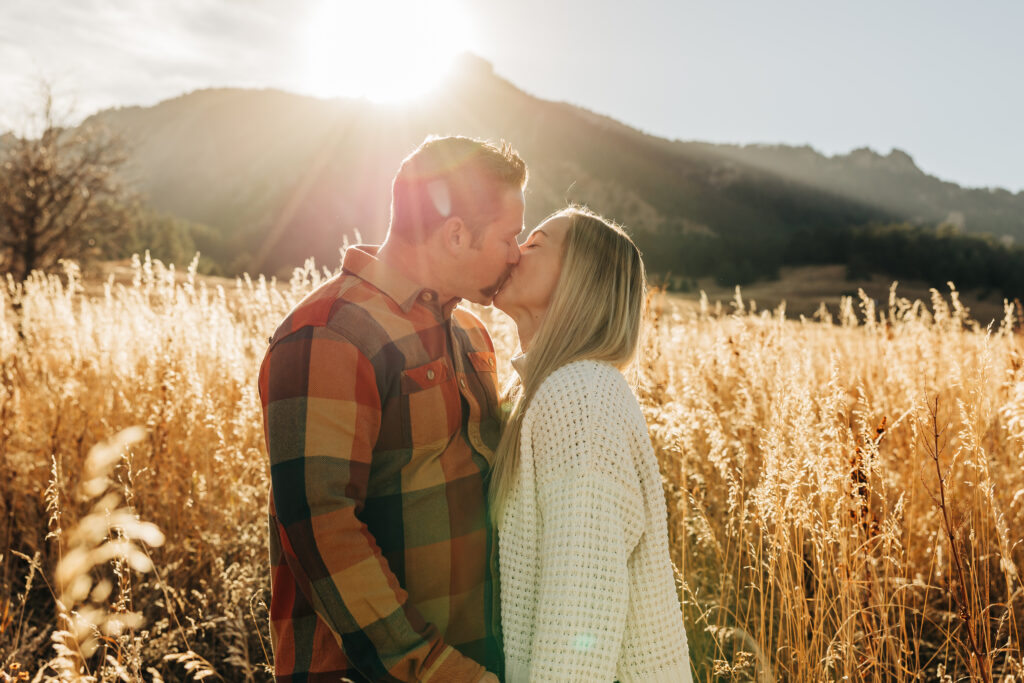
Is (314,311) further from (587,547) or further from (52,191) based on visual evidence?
(52,191)

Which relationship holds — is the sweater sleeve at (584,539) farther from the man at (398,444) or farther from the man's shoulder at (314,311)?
the man's shoulder at (314,311)

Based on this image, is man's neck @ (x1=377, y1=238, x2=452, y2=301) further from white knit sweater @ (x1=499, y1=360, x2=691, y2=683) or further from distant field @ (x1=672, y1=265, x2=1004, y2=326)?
distant field @ (x1=672, y1=265, x2=1004, y2=326)

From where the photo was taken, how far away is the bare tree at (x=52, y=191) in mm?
17016

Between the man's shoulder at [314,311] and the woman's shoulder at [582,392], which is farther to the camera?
the woman's shoulder at [582,392]

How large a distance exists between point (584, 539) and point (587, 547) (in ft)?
0.07

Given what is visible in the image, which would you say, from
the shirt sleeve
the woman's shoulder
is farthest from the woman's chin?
the shirt sleeve

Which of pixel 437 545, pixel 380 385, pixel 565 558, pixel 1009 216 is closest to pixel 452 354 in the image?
pixel 380 385

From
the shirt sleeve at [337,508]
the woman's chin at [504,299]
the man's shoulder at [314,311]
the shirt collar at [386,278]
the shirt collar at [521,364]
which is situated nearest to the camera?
the shirt sleeve at [337,508]

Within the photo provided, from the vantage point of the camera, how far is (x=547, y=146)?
11231cm

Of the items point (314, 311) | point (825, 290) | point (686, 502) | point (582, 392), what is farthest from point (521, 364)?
point (825, 290)

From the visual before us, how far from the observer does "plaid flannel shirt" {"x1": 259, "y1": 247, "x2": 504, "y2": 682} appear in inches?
57.2

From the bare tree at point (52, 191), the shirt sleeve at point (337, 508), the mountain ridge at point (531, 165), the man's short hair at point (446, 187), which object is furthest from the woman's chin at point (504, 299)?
the mountain ridge at point (531, 165)

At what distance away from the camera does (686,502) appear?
9.36 feet

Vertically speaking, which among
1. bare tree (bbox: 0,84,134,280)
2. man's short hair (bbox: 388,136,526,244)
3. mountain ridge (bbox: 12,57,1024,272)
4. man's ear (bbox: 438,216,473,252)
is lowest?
man's ear (bbox: 438,216,473,252)
